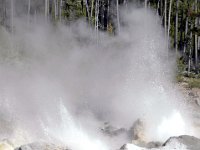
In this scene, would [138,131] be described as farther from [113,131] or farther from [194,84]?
[194,84]

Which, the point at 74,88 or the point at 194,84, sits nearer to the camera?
the point at 74,88

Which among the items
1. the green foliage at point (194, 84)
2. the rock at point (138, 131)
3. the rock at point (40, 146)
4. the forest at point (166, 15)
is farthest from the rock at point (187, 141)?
the forest at point (166, 15)

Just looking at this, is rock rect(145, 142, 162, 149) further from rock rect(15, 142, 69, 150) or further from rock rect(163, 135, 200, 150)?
rock rect(15, 142, 69, 150)

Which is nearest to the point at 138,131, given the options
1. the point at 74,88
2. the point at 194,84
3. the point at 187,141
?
the point at 187,141

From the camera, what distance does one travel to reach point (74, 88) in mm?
12031

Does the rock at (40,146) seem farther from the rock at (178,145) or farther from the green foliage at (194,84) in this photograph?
the green foliage at (194,84)

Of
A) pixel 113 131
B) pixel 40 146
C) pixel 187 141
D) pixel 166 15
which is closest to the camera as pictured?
pixel 40 146

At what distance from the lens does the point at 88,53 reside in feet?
45.4

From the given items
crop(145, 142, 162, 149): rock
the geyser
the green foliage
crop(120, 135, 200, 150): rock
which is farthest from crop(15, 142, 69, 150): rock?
the green foliage

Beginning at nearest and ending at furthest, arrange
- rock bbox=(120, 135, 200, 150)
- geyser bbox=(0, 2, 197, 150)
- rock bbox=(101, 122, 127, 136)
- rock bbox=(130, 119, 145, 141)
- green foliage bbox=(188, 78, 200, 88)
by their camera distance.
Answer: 1. rock bbox=(120, 135, 200, 150)
2. rock bbox=(130, 119, 145, 141)
3. geyser bbox=(0, 2, 197, 150)
4. rock bbox=(101, 122, 127, 136)
5. green foliage bbox=(188, 78, 200, 88)

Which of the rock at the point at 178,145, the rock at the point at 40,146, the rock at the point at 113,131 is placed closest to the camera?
the rock at the point at 40,146

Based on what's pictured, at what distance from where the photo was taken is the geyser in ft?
31.4

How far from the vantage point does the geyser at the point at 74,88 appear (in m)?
9.57

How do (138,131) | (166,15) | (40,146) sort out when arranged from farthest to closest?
(166,15) → (138,131) → (40,146)
